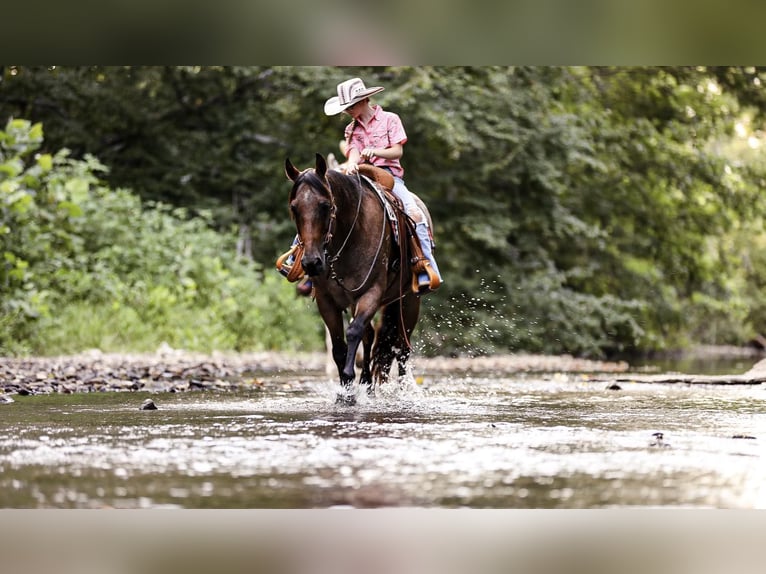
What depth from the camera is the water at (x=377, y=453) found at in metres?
4.78

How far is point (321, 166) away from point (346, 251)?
899mm

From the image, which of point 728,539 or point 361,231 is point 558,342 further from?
point 728,539

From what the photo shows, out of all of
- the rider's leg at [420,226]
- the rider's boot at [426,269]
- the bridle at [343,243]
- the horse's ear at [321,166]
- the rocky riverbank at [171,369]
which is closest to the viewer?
the horse's ear at [321,166]

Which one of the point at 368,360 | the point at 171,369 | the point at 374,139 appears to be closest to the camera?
the point at 374,139

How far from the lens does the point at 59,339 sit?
14.5m

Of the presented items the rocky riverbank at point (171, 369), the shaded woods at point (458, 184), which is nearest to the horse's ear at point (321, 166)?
the rocky riverbank at point (171, 369)

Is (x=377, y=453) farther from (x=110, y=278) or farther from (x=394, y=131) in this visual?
(x=110, y=278)

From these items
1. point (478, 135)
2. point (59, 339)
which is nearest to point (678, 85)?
point (478, 135)

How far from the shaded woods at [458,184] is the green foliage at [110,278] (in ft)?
0.17

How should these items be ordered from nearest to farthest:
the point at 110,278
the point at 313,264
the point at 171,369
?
1. the point at 313,264
2. the point at 171,369
3. the point at 110,278

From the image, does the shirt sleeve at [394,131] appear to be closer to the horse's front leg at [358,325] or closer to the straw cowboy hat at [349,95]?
the straw cowboy hat at [349,95]

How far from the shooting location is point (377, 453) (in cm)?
601

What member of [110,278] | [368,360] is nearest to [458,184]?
[110,278]

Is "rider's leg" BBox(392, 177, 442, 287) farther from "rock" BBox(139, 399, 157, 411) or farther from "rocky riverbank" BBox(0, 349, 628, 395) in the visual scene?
"rocky riverbank" BBox(0, 349, 628, 395)
